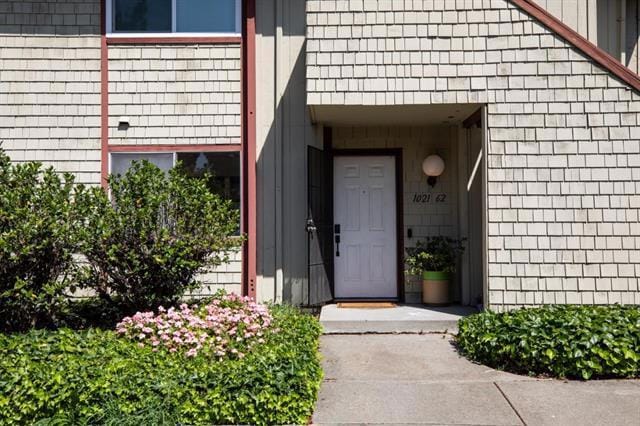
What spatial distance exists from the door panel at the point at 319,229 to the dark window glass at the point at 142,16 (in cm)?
269

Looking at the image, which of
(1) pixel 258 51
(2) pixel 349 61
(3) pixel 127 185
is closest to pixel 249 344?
(3) pixel 127 185

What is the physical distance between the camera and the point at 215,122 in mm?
7992

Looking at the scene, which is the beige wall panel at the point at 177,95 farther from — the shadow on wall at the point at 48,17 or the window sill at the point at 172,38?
the shadow on wall at the point at 48,17

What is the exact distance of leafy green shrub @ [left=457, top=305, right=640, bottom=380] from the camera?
5.21 meters

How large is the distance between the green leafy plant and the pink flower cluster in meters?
2.94

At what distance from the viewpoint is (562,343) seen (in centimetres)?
528

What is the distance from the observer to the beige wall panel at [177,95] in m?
7.95

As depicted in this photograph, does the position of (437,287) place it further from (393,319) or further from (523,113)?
(523,113)

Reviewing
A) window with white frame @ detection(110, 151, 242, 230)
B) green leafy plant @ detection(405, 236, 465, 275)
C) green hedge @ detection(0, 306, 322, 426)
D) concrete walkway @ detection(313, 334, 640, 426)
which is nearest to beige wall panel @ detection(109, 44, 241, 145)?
window with white frame @ detection(110, 151, 242, 230)

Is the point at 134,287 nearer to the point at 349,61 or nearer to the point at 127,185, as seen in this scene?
the point at 127,185

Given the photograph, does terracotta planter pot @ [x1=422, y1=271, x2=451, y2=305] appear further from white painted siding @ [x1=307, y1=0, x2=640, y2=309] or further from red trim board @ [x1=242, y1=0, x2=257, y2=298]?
red trim board @ [x1=242, y1=0, x2=257, y2=298]

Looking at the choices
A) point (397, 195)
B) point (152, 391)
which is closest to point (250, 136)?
point (397, 195)

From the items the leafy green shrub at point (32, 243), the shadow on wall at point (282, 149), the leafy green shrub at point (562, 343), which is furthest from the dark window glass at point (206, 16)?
the leafy green shrub at point (562, 343)

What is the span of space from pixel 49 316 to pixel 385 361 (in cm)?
351
